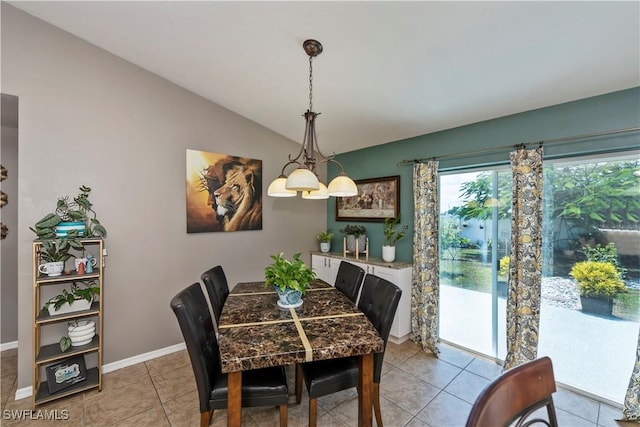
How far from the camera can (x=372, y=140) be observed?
142 inches

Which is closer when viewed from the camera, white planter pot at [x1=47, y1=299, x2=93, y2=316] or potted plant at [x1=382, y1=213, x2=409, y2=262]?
white planter pot at [x1=47, y1=299, x2=93, y2=316]

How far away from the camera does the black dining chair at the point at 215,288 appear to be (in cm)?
221

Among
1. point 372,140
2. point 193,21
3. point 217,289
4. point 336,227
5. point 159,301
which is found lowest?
point 159,301

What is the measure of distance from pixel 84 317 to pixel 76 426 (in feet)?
2.77

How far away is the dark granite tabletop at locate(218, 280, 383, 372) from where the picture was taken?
1411mm

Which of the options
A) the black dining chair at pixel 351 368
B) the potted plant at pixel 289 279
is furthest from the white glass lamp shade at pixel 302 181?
the black dining chair at pixel 351 368

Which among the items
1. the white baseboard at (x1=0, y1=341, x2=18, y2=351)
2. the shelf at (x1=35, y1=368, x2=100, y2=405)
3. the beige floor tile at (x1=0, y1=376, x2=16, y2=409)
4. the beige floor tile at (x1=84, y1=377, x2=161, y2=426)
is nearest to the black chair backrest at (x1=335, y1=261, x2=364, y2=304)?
the beige floor tile at (x1=84, y1=377, x2=161, y2=426)

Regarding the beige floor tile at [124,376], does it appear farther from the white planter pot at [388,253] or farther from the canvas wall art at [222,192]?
the white planter pot at [388,253]

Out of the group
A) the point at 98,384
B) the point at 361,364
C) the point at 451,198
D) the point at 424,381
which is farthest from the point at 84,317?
the point at 451,198

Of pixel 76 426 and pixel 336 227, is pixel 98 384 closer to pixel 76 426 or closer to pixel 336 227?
pixel 76 426

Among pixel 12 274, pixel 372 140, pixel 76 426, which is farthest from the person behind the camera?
pixel 372 140

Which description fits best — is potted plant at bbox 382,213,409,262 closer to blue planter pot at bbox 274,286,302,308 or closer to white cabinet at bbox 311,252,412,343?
white cabinet at bbox 311,252,412,343

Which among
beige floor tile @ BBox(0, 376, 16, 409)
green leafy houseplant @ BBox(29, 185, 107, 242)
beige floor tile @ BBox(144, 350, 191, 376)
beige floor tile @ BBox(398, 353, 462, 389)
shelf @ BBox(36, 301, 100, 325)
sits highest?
green leafy houseplant @ BBox(29, 185, 107, 242)

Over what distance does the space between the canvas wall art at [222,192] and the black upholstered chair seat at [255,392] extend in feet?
6.26
